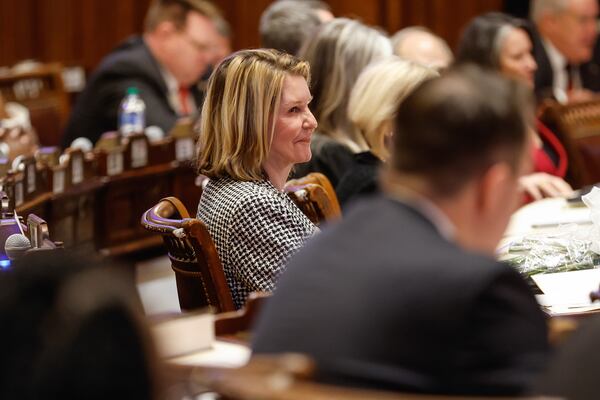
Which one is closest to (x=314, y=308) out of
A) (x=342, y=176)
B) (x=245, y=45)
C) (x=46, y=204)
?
(x=342, y=176)

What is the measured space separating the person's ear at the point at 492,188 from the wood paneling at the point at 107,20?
7683mm

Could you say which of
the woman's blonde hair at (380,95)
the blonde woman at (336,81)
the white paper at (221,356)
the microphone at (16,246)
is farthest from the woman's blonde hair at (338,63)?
the white paper at (221,356)

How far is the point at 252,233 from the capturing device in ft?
8.68

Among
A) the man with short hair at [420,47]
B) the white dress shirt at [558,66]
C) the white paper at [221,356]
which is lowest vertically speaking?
the white dress shirt at [558,66]

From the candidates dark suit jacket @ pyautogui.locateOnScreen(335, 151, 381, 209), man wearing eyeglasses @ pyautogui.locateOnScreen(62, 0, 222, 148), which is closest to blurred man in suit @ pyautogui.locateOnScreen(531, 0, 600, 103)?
man wearing eyeglasses @ pyautogui.locateOnScreen(62, 0, 222, 148)

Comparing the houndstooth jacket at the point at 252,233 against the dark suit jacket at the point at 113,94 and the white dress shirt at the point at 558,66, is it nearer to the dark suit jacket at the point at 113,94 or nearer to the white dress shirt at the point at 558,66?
the dark suit jacket at the point at 113,94

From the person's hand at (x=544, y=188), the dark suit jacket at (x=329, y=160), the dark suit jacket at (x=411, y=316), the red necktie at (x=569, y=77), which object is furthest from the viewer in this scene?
the red necktie at (x=569, y=77)

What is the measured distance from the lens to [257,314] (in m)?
1.99

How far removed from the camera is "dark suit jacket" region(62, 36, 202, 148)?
21.0 feet

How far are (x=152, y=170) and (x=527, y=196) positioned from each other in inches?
72.7

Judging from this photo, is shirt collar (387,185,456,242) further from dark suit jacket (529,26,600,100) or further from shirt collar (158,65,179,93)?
shirt collar (158,65,179,93)

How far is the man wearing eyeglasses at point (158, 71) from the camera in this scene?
642 centimetres

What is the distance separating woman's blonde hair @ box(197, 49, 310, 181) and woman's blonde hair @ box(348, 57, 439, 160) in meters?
0.91

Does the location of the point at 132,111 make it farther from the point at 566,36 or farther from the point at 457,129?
the point at 457,129
